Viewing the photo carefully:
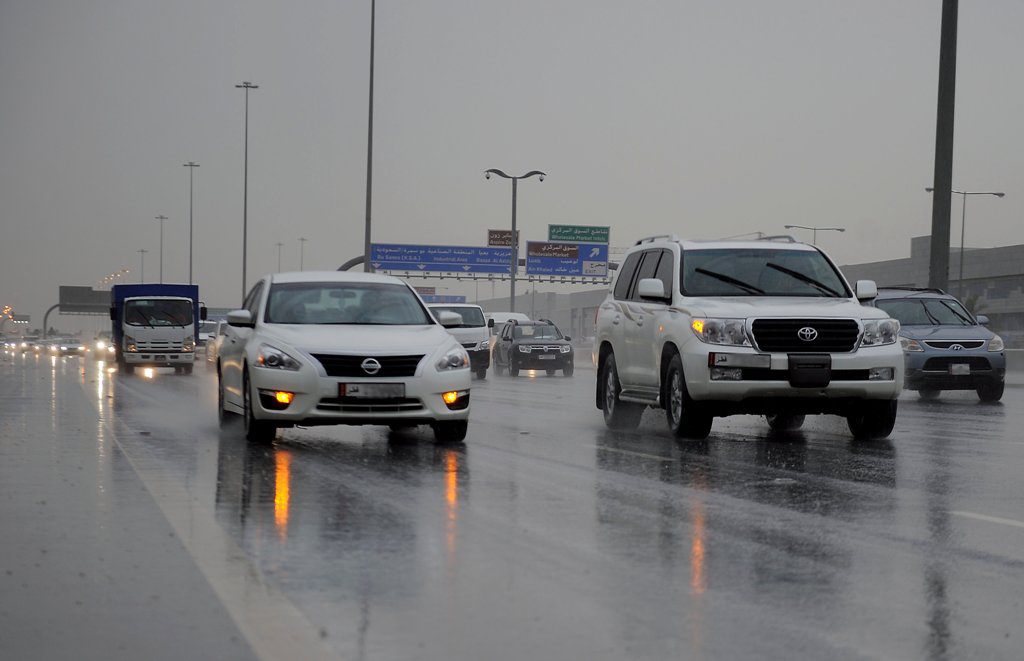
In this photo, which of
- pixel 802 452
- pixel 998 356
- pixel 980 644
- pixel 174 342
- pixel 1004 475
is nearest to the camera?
pixel 980 644

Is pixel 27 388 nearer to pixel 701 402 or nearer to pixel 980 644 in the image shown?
pixel 701 402

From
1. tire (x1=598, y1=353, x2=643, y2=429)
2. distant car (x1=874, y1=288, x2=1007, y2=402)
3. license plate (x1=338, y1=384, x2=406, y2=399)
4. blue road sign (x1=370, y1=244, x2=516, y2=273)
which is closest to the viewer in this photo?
license plate (x1=338, y1=384, x2=406, y2=399)

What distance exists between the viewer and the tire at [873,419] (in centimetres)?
1401

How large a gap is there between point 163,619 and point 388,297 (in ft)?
30.4

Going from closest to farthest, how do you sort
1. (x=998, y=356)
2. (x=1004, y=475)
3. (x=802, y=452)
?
1. (x=1004, y=475)
2. (x=802, y=452)
3. (x=998, y=356)

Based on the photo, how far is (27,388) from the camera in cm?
2661

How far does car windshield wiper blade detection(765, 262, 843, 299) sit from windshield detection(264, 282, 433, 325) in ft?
11.9

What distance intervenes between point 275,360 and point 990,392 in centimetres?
1411

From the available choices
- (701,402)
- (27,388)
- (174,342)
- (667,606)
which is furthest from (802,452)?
(174,342)

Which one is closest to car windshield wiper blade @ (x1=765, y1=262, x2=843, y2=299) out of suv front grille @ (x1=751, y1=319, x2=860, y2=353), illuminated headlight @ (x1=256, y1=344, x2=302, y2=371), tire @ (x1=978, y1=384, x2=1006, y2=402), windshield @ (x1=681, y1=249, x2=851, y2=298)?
windshield @ (x1=681, y1=249, x2=851, y2=298)

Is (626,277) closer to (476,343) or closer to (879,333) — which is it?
(879,333)

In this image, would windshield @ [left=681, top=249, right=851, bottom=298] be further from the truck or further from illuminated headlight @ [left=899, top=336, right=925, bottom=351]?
the truck

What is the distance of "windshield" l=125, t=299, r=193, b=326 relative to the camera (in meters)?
43.2

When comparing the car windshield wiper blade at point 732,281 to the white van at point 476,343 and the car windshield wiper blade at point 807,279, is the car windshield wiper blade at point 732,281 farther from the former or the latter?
the white van at point 476,343
